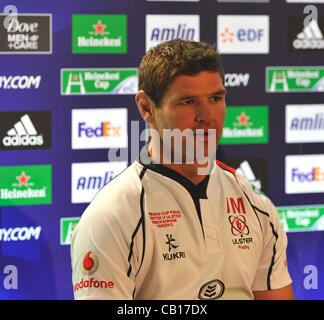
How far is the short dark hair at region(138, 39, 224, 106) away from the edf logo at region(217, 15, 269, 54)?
1.76m

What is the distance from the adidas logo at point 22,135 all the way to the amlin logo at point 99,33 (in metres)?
0.36

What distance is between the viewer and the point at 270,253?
171 centimetres

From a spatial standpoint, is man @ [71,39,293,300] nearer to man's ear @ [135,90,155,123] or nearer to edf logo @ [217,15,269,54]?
man's ear @ [135,90,155,123]

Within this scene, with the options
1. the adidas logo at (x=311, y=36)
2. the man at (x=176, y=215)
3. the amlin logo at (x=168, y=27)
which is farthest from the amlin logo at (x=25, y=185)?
the man at (x=176, y=215)

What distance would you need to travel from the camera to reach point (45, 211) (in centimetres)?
317

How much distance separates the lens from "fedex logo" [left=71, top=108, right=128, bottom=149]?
10.4 ft

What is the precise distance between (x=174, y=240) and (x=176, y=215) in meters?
0.06

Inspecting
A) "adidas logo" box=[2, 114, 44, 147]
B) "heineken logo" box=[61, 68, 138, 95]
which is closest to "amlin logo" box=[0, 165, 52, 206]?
"adidas logo" box=[2, 114, 44, 147]

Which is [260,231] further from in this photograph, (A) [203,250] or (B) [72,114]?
(B) [72,114]

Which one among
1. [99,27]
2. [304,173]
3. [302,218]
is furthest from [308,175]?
[99,27]

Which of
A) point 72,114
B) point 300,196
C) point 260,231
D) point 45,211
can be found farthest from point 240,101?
point 260,231

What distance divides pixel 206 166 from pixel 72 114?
5.22ft

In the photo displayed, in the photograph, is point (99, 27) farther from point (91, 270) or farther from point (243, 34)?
point (91, 270)

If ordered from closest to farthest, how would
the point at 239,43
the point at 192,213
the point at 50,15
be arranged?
the point at 192,213, the point at 50,15, the point at 239,43
